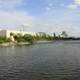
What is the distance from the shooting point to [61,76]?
23859mm

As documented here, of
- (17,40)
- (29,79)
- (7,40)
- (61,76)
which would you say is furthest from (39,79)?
(17,40)

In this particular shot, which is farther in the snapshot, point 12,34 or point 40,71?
point 12,34

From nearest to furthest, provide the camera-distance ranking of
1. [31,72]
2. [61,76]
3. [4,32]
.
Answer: [61,76] → [31,72] → [4,32]

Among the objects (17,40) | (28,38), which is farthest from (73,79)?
(28,38)

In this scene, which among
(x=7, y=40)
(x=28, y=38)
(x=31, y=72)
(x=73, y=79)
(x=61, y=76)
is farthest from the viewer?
(x=28, y=38)

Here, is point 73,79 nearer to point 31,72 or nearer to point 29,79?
point 29,79

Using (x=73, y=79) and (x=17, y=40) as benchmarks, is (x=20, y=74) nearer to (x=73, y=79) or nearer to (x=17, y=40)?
(x=73, y=79)

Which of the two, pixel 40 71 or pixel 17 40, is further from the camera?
pixel 17 40

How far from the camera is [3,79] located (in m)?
22.8

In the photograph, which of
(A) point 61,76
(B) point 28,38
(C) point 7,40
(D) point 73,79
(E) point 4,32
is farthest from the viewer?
(B) point 28,38

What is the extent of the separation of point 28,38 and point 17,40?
38.1ft

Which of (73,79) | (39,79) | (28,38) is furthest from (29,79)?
(28,38)

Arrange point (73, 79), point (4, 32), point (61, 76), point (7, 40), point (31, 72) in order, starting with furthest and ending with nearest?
point (4, 32) → point (7, 40) → point (31, 72) → point (61, 76) → point (73, 79)

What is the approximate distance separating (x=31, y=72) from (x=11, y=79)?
3.98 m
